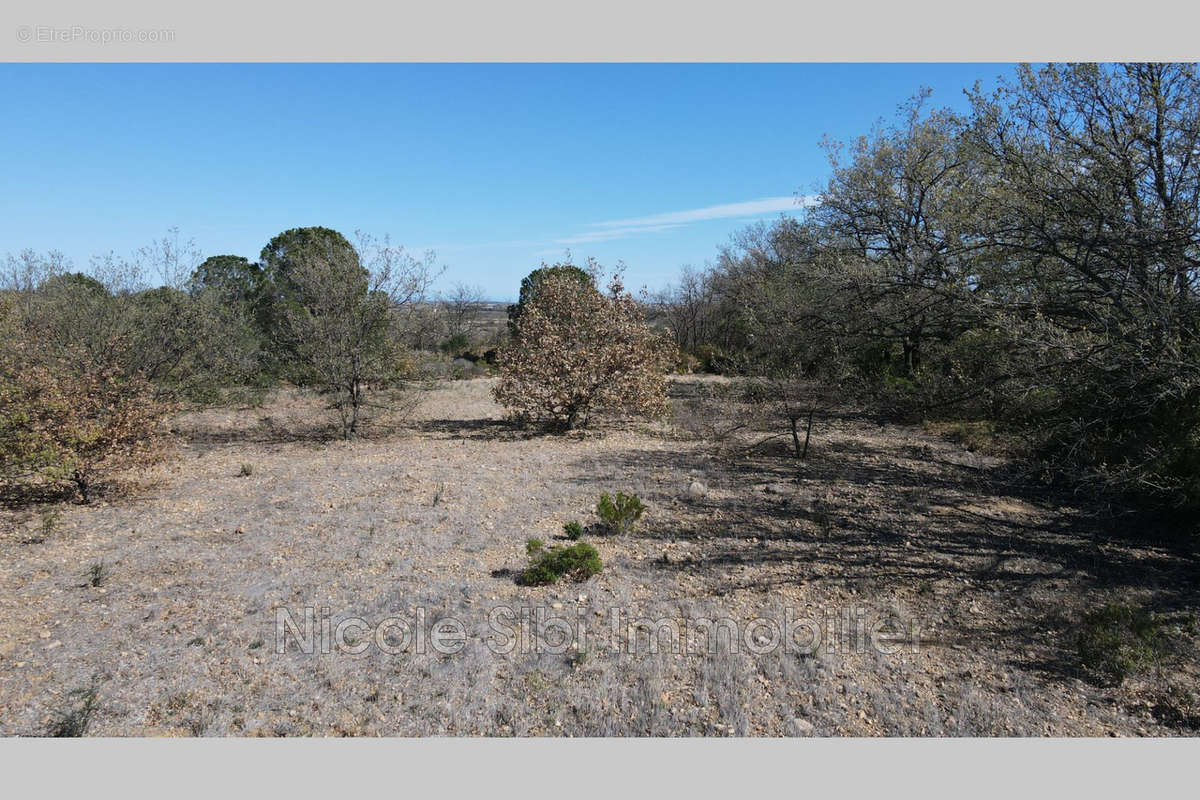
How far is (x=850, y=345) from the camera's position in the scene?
8.75 m

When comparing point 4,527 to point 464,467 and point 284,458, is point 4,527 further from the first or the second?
point 464,467

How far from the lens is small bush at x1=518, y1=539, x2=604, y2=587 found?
17.0ft

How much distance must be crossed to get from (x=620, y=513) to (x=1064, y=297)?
5.09 m

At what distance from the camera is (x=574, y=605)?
4852 millimetres

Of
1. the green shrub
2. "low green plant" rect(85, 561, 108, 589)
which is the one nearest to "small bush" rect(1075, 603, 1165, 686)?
"low green plant" rect(85, 561, 108, 589)

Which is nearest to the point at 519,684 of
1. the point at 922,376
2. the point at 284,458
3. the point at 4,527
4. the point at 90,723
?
the point at 90,723

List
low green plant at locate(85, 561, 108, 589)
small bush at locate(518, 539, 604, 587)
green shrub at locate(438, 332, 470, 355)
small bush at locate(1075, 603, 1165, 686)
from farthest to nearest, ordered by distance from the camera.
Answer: green shrub at locate(438, 332, 470, 355) → small bush at locate(518, 539, 604, 587) → low green plant at locate(85, 561, 108, 589) → small bush at locate(1075, 603, 1165, 686)

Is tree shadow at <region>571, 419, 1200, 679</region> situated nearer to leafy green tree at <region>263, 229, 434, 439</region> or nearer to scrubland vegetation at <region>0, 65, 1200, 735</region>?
scrubland vegetation at <region>0, 65, 1200, 735</region>

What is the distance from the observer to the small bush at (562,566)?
5168 millimetres

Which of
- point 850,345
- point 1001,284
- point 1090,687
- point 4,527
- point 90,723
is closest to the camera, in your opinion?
point 90,723

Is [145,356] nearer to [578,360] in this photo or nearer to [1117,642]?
[578,360]

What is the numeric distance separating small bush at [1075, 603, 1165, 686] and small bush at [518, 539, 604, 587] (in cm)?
357

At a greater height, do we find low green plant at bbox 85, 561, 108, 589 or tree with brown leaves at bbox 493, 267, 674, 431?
tree with brown leaves at bbox 493, 267, 674, 431

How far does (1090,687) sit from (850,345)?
5526 millimetres
